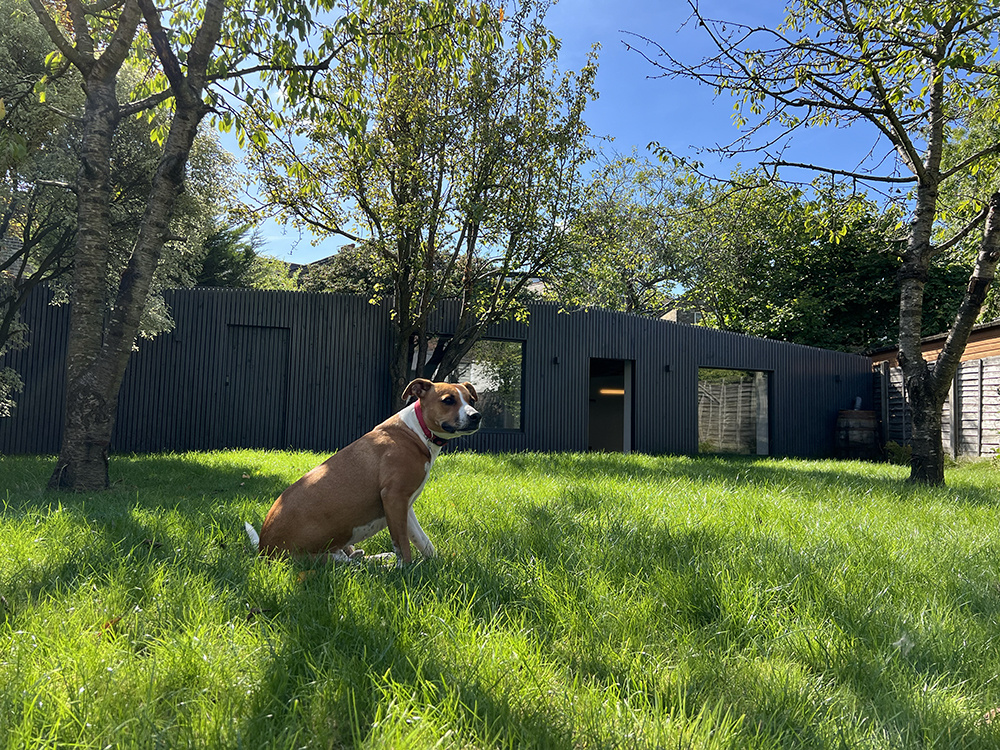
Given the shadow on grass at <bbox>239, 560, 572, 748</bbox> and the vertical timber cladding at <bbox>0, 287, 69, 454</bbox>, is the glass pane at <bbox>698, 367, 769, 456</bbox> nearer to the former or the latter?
the vertical timber cladding at <bbox>0, 287, 69, 454</bbox>

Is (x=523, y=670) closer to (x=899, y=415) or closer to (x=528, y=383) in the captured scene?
(x=528, y=383)

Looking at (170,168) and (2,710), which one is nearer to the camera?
(2,710)

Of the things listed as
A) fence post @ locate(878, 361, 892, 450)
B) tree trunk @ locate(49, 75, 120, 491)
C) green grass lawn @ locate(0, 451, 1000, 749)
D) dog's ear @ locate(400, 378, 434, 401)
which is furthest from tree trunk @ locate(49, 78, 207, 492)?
fence post @ locate(878, 361, 892, 450)

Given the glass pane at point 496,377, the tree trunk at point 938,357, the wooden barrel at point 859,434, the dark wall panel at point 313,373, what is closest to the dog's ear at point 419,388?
the tree trunk at point 938,357

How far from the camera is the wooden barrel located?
14.5 m

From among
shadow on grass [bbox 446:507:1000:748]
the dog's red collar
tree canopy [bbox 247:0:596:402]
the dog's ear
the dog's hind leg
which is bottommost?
shadow on grass [bbox 446:507:1000:748]

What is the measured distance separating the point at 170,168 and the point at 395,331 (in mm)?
6737

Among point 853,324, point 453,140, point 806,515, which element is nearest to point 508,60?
point 453,140

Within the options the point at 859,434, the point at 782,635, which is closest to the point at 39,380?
the point at 782,635

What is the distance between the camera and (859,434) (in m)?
14.5

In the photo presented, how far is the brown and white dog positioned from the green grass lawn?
0.15 m

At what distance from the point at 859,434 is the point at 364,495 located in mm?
15132

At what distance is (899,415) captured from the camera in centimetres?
1448

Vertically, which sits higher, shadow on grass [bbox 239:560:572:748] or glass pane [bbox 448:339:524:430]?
glass pane [bbox 448:339:524:430]
